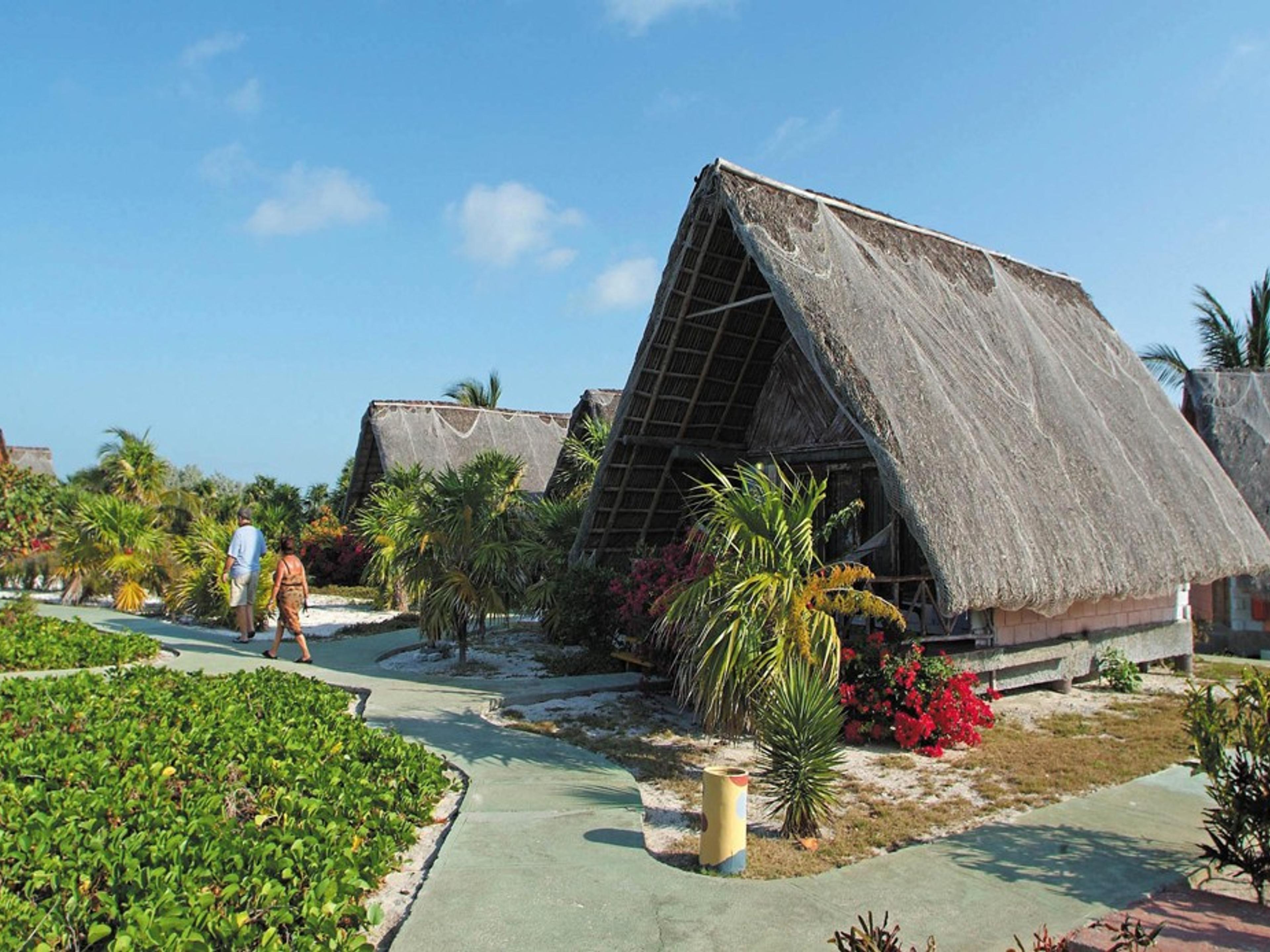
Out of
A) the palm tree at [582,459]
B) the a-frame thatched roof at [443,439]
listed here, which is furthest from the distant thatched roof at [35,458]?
the palm tree at [582,459]

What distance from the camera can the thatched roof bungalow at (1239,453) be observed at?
16.0 m

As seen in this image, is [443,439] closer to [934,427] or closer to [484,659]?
[484,659]

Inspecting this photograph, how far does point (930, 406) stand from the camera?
9.20 meters

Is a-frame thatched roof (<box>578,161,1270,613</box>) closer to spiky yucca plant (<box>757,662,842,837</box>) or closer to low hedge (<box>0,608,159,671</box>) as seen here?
spiky yucca plant (<box>757,662,842,837</box>)

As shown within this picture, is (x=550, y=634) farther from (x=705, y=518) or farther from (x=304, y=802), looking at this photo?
(x=304, y=802)

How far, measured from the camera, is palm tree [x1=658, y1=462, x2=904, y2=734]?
6664 millimetres

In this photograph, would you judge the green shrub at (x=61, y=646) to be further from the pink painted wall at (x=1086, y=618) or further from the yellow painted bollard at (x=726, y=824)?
the pink painted wall at (x=1086, y=618)

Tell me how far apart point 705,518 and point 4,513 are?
11351mm

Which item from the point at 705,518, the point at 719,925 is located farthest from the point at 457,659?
the point at 719,925

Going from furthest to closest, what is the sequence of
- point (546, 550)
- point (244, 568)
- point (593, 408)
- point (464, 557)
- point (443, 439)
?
point (443, 439) → point (593, 408) → point (244, 568) → point (546, 550) → point (464, 557)

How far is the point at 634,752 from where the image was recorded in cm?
807

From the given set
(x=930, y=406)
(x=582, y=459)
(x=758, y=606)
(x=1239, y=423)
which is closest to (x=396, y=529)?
(x=582, y=459)

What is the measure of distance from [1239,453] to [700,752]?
1352 cm

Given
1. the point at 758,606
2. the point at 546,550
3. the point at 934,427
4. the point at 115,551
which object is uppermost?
the point at 934,427
